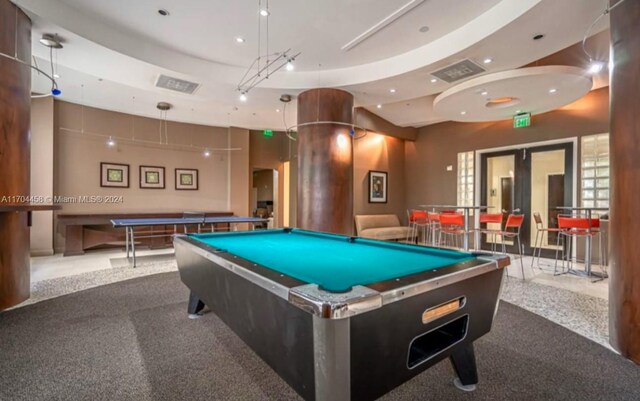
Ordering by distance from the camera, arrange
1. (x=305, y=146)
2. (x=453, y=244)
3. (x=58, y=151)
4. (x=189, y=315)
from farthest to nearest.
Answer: (x=453, y=244) → (x=58, y=151) → (x=305, y=146) → (x=189, y=315)

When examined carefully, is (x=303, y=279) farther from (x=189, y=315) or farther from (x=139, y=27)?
(x=139, y=27)

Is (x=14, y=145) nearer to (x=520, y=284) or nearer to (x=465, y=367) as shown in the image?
(x=465, y=367)

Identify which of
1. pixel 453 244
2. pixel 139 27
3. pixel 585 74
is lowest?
pixel 453 244

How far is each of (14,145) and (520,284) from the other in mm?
6339

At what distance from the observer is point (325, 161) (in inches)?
209

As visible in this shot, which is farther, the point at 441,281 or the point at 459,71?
the point at 459,71

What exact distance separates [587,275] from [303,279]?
5.49 meters

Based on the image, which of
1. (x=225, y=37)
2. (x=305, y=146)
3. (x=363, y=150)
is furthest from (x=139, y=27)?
(x=363, y=150)

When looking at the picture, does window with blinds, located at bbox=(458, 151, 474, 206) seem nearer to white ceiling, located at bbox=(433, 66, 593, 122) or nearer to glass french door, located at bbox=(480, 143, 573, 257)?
glass french door, located at bbox=(480, 143, 573, 257)

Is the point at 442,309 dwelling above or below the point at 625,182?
below

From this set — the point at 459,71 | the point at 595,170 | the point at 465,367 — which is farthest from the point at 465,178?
the point at 465,367

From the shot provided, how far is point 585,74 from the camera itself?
408 centimetres

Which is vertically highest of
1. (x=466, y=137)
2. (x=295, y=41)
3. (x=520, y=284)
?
(x=295, y=41)

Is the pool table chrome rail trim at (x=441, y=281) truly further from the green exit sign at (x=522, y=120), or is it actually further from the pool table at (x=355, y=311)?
the green exit sign at (x=522, y=120)
